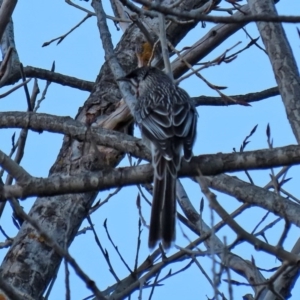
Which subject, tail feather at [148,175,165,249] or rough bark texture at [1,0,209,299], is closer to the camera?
tail feather at [148,175,165,249]

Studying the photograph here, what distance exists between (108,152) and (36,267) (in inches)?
53.2

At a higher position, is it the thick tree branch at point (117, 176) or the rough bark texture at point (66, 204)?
the rough bark texture at point (66, 204)

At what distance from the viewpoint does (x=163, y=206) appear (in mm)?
5613

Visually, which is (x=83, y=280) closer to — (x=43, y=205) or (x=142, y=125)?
(x=142, y=125)

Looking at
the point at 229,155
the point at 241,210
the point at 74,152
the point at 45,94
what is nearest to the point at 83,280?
the point at 229,155

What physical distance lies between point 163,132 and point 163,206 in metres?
0.91

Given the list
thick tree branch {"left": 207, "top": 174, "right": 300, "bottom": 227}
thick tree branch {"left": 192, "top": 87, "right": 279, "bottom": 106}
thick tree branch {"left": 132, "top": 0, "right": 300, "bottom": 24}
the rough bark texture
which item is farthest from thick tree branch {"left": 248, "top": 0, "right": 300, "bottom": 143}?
thick tree branch {"left": 132, "top": 0, "right": 300, "bottom": 24}

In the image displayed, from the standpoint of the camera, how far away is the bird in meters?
5.49

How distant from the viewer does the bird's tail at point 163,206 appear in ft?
17.5

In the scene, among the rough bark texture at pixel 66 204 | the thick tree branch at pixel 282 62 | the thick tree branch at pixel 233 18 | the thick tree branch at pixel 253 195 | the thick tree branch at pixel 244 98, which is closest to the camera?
→ the thick tree branch at pixel 233 18

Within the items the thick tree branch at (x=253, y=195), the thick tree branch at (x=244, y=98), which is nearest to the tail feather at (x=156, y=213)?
the thick tree branch at (x=253, y=195)

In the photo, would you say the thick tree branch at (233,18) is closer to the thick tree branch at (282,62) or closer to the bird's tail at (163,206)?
the bird's tail at (163,206)

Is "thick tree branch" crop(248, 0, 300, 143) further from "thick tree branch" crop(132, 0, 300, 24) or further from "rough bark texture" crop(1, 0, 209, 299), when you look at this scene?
"thick tree branch" crop(132, 0, 300, 24)

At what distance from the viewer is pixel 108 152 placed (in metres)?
7.64
